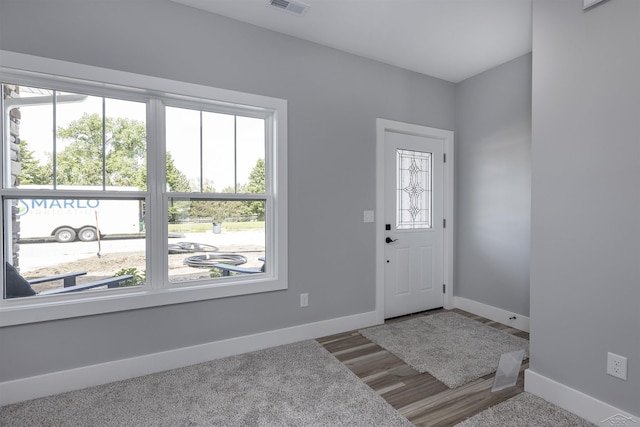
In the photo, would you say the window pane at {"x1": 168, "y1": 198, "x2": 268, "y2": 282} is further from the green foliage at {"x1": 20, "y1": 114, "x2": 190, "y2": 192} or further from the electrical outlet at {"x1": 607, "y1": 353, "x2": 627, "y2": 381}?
the electrical outlet at {"x1": 607, "y1": 353, "x2": 627, "y2": 381}

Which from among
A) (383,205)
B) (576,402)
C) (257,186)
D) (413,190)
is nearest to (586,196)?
(576,402)

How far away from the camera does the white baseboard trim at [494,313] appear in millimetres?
3033

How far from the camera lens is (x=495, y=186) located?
131 inches

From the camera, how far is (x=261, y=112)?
271 cm

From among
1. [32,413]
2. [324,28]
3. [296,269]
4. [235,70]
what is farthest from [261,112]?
[32,413]

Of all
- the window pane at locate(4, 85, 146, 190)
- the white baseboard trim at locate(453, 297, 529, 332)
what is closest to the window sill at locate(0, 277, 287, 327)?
the window pane at locate(4, 85, 146, 190)

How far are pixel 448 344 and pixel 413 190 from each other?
1657 mm

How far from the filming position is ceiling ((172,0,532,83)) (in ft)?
7.61

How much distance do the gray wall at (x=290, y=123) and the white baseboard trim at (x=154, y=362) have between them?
5 centimetres

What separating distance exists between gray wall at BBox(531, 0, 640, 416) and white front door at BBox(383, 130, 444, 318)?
1.50 m

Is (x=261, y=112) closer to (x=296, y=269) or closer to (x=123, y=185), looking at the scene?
(x=123, y=185)

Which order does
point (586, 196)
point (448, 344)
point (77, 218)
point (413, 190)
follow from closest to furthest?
point (586, 196) < point (77, 218) < point (448, 344) < point (413, 190)

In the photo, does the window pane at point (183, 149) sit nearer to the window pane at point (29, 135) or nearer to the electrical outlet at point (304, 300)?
the window pane at point (29, 135)

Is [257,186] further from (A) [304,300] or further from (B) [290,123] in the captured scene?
(A) [304,300]
